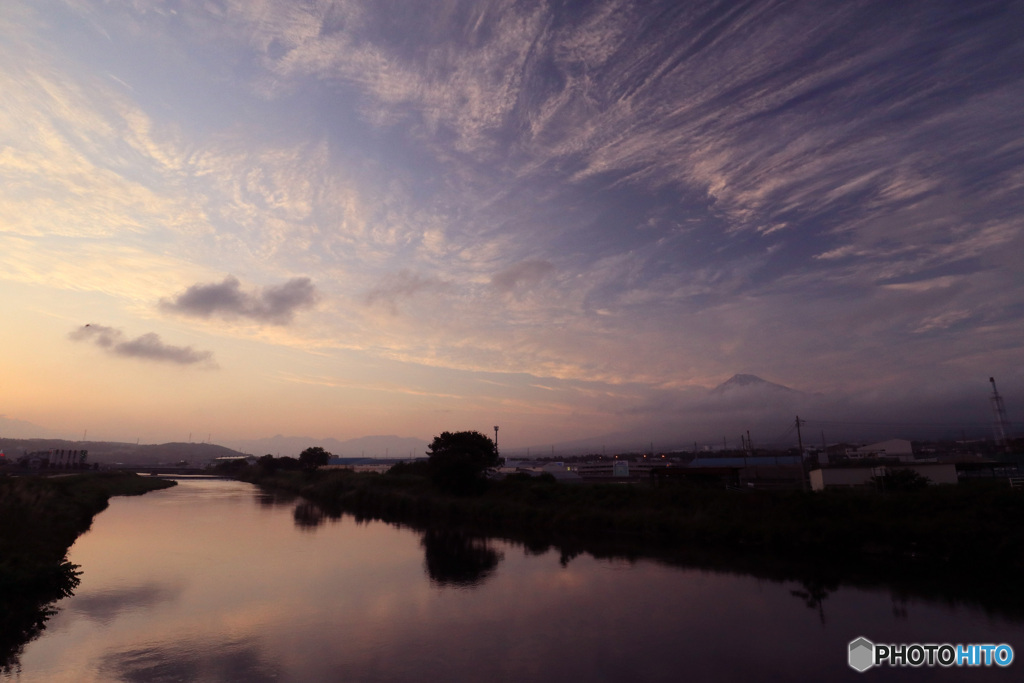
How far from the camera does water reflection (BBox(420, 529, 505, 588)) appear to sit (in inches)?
823

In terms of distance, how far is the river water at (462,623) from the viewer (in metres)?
11.5

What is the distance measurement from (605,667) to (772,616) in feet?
22.1

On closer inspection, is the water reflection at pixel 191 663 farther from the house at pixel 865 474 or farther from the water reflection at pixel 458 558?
the house at pixel 865 474

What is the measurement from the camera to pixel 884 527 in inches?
864

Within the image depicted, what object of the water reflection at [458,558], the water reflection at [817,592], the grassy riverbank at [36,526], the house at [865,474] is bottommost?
the water reflection at [458,558]

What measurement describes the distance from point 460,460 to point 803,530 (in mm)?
27057

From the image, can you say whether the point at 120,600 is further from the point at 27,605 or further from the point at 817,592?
the point at 817,592

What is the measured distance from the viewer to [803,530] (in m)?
23.5

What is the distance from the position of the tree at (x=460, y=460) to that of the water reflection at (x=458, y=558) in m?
10.00

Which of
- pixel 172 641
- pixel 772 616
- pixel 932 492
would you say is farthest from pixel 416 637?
pixel 932 492

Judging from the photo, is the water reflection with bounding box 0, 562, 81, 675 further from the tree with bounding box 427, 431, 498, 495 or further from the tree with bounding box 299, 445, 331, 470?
the tree with bounding box 299, 445, 331, 470

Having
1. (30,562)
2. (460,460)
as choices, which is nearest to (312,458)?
(460,460)

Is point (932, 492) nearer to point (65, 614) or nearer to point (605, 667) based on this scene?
point (605, 667)

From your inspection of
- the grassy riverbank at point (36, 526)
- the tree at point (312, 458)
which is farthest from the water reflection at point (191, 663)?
the tree at point (312, 458)
